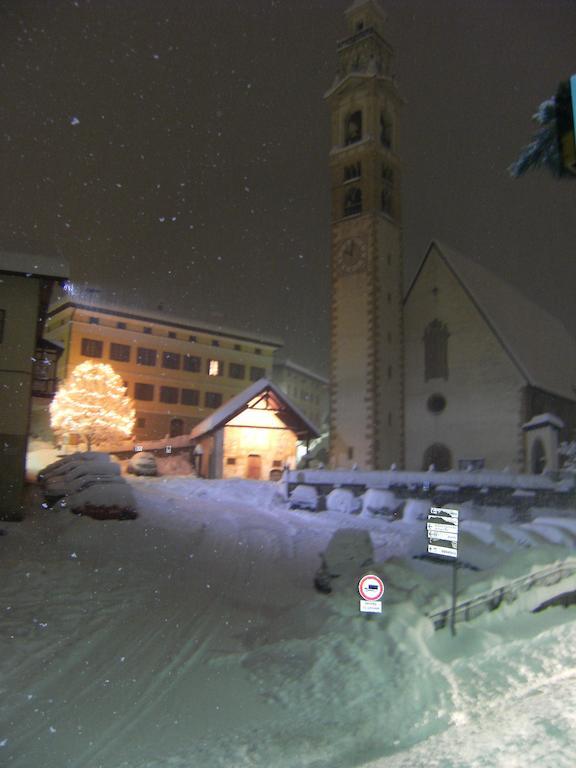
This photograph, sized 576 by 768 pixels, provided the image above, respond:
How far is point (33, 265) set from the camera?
16.9m

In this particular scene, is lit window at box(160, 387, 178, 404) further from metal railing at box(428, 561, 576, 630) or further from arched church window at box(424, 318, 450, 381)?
metal railing at box(428, 561, 576, 630)

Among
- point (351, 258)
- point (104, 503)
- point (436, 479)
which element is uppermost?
point (351, 258)

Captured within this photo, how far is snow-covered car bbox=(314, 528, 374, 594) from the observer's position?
9.26 meters

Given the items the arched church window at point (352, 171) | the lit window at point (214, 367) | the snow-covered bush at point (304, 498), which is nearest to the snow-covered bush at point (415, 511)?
the snow-covered bush at point (304, 498)

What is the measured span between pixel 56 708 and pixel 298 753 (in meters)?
2.69

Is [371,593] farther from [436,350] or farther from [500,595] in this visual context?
[436,350]

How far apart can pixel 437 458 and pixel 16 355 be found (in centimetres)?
2178

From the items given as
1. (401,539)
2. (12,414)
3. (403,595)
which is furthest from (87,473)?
(403,595)

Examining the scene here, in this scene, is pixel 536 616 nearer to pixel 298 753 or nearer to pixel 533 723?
pixel 533 723

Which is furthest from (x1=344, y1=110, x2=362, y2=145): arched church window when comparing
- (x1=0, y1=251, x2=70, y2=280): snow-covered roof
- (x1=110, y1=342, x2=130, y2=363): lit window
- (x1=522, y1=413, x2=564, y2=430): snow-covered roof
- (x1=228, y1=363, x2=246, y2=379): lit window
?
(x1=228, y1=363, x2=246, y2=379): lit window

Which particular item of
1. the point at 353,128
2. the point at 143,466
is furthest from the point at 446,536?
the point at 353,128

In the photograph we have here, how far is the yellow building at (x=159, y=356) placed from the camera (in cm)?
4866

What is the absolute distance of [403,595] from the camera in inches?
341

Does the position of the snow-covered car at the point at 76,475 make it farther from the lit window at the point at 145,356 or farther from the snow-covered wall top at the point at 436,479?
the lit window at the point at 145,356
